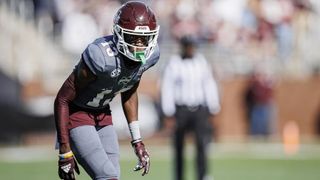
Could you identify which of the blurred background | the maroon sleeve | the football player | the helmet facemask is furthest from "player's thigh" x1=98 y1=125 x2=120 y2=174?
the blurred background

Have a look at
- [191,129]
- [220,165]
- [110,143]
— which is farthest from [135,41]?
[220,165]

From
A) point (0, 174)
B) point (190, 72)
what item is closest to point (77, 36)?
point (0, 174)

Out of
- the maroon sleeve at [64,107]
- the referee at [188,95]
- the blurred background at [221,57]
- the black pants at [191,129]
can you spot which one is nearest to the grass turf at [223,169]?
the black pants at [191,129]

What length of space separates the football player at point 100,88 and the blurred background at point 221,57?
35.6ft

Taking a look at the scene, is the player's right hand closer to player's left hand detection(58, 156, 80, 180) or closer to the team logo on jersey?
player's left hand detection(58, 156, 80, 180)

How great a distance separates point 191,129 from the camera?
11023mm

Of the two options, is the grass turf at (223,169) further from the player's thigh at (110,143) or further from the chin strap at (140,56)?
the chin strap at (140,56)

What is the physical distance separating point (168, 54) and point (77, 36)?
2.03 meters

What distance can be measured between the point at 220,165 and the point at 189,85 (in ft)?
10.9

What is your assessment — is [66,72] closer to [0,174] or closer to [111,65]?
[0,174]

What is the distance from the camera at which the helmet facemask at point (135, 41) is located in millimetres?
6066

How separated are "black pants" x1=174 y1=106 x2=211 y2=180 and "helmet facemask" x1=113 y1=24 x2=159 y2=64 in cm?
475

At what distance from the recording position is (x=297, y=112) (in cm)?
1858

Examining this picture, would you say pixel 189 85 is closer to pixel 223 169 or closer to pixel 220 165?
pixel 223 169
